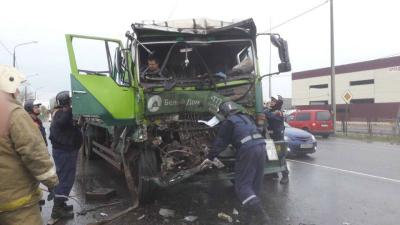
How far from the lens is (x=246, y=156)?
19.4 feet

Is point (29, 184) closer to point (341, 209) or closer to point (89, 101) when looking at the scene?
point (89, 101)

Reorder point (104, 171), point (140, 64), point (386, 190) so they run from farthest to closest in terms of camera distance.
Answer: point (104, 171) < point (386, 190) < point (140, 64)

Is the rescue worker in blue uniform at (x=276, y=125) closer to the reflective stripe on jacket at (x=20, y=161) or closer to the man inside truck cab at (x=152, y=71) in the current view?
the man inside truck cab at (x=152, y=71)

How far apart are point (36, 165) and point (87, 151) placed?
30.4 ft

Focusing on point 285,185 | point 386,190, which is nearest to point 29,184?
point 285,185

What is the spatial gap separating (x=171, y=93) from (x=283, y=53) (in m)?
2.21

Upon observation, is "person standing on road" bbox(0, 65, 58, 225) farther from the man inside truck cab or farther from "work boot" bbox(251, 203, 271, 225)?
the man inside truck cab

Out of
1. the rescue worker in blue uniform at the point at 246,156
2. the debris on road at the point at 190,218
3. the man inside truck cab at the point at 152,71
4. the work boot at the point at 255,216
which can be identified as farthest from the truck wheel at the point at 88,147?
the work boot at the point at 255,216

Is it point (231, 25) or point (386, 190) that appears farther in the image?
point (386, 190)

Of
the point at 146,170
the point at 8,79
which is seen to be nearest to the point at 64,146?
the point at 146,170

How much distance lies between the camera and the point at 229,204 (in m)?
7.10

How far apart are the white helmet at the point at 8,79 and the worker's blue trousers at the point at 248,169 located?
328 cm

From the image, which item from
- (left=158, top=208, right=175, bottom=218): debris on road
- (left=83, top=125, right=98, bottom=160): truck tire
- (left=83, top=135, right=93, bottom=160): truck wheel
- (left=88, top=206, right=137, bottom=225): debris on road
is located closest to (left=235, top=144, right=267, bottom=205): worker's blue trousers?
(left=158, top=208, right=175, bottom=218): debris on road

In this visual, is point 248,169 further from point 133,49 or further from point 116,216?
point 133,49
